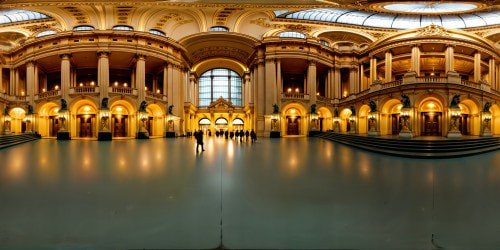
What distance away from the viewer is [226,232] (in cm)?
253

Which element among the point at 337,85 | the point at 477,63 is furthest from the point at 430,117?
the point at 337,85

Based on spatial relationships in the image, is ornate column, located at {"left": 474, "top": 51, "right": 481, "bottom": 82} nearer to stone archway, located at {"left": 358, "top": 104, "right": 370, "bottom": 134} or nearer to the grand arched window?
stone archway, located at {"left": 358, "top": 104, "right": 370, "bottom": 134}

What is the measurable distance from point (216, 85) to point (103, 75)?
22.0 metres

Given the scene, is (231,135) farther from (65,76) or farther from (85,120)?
(65,76)

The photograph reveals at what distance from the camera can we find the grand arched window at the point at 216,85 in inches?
1730

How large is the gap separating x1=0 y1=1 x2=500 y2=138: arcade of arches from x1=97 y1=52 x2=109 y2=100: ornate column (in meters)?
0.10

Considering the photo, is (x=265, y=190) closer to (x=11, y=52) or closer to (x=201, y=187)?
(x=201, y=187)

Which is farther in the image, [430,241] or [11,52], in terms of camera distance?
[11,52]

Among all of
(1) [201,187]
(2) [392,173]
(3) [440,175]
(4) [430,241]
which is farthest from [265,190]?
(3) [440,175]

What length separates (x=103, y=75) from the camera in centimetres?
2364

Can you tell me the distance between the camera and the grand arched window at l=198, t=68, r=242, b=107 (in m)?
43.9

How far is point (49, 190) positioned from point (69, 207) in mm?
1254

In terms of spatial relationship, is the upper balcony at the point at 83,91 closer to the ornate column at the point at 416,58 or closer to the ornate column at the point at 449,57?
the ornate column at the point at 416,58

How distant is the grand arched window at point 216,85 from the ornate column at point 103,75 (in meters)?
20.8
